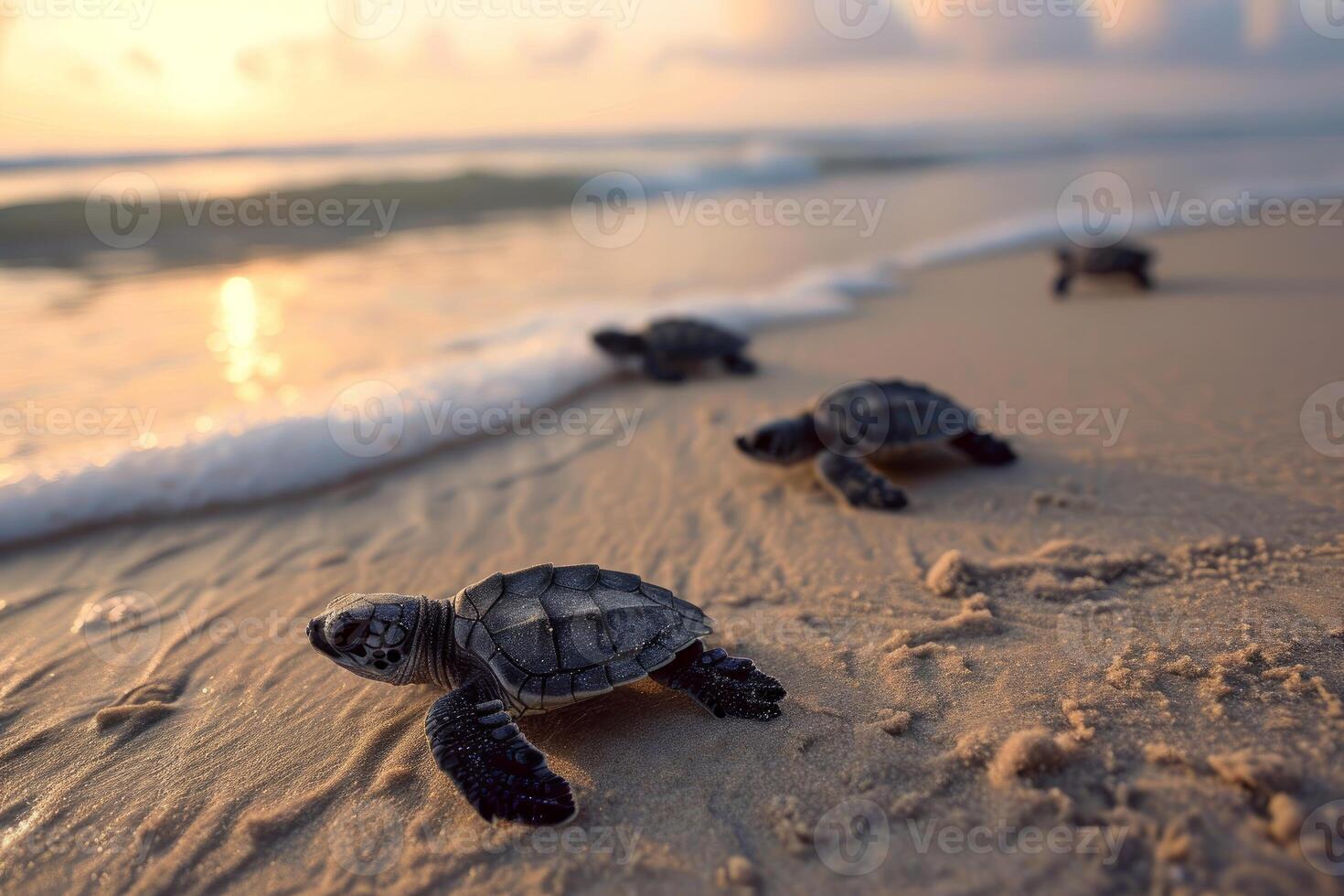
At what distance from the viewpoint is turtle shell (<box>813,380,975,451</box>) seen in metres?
4.43

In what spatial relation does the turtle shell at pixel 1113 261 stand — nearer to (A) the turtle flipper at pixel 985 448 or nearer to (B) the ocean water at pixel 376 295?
(B) the ocean water at pixel 376 295

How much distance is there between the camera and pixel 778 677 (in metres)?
2.77

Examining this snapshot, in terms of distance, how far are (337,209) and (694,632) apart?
16.6m

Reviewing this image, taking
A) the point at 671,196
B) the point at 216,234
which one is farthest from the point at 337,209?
the point at 671,196

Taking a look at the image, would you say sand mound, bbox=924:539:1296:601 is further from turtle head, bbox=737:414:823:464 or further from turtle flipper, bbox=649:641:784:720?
turtle head, bbox=737:414:823:464

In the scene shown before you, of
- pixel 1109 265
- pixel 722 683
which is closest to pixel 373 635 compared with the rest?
pixel 722 683

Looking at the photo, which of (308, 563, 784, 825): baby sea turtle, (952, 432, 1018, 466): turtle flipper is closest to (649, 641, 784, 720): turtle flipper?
(308, 563, 784, 825): baby sea turtle

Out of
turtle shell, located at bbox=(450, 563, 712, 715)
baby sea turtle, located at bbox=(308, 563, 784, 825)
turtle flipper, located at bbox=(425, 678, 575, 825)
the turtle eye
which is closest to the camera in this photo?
turtle flipper, located at bbox=(425, 678, 575, 825)

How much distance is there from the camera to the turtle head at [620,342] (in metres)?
6.94

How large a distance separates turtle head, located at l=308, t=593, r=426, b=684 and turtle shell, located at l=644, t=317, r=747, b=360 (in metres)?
4.47

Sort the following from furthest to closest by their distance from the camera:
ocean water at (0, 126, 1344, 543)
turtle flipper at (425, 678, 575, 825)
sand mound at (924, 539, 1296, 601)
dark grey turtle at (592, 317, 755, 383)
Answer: dark grey turtle at (592, 317, 755, 383) → ocean water at (0, 126, 1344, 543) → sand mound at (924, 539, 1296, 601) → turtle flipper at (425, 678, 575, 825)

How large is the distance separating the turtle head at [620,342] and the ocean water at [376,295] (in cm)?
19

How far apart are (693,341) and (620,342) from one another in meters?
0.66

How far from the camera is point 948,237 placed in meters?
12.7
